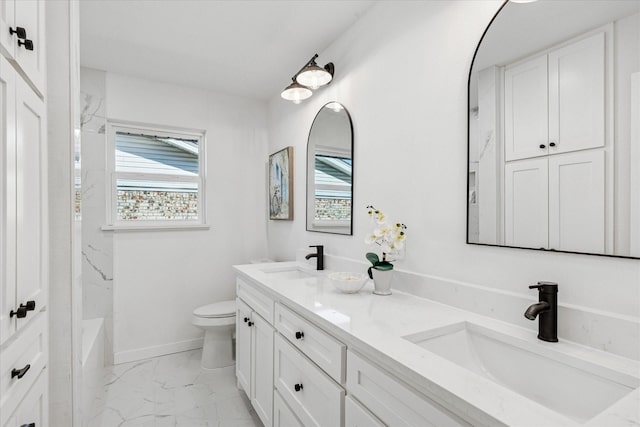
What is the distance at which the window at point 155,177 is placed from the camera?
9.24 ft

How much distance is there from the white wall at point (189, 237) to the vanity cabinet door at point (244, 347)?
3.32 ft

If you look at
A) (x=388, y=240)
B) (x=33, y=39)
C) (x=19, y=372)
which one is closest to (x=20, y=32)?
(x=33, y=39)

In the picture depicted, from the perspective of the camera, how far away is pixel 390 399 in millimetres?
877

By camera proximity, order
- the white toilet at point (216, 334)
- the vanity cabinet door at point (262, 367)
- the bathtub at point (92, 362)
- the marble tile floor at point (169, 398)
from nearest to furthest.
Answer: the vanity cabinet door at point (262, 367), the bathtub at point (92, 362), the marble tile floor at point (169, 398), the white toilet at point (216, 334)

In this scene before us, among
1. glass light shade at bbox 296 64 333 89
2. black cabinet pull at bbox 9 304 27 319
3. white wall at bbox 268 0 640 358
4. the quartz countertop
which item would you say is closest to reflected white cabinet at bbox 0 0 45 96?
black cabinet pull at bbox 9 304 27 319

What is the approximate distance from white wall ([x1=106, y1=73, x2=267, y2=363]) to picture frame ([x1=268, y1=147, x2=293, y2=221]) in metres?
0.26

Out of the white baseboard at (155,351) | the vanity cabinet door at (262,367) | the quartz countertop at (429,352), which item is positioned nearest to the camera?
the quartz countertop at (429,352)

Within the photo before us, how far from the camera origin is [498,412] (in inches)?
24.6

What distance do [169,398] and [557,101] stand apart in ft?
8.89

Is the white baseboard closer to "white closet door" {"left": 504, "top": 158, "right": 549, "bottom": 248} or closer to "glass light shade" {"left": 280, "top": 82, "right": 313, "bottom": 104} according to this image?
"glass light shade" {"left": 280, "top": 82, "right": 313, "bottom": 104}

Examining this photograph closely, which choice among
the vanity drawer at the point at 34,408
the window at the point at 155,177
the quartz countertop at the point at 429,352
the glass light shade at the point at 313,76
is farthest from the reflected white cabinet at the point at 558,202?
the window at the point at 155,177

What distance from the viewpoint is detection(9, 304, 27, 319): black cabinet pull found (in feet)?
2.79

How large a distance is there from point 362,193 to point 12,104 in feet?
5.02

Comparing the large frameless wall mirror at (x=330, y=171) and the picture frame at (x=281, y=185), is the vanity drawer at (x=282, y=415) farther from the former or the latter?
the picture frame at (x=281, y=185)
